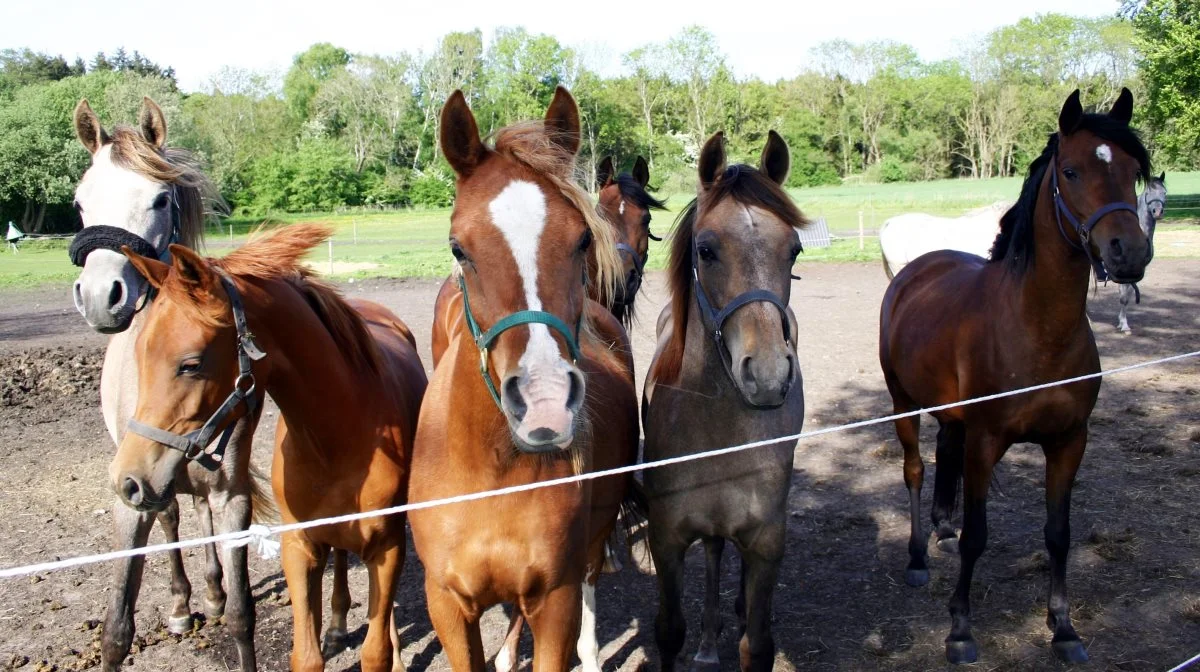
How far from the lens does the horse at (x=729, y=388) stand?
2873 millimetres

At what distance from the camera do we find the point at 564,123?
2.49 meters

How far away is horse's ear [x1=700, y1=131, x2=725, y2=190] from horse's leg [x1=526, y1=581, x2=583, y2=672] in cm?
159

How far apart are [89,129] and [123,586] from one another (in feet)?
6.88

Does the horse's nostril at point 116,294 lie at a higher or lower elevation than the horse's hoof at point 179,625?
higher

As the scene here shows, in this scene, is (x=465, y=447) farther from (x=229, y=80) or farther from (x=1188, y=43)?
(x=229, y=80)

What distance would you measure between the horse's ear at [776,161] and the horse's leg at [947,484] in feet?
8.29

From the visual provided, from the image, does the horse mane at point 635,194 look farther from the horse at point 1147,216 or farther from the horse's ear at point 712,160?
the horse at point 1147,216

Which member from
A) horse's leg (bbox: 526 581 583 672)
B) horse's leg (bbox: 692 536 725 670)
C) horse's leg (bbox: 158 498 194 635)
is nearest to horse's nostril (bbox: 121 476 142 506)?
horse's leg (bbox: 526 581 583 672)

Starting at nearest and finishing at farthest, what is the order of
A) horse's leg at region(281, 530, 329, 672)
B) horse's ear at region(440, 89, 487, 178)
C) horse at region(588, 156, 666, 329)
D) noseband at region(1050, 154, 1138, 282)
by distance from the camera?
horse's ear at region(440, 89, 487, 178) < horse's leg at region(281, 530, 329, 672) < noseband at region(1050, 154, 1138, 282) < horse at region(588, 156, 666, 329)

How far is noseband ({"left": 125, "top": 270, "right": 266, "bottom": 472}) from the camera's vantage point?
8.11 feet

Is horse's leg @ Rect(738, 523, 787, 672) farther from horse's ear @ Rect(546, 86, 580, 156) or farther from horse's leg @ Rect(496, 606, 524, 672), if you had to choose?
horse's ear @ Rect(546, 86, 580, 156)

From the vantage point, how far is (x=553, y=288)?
211 cm

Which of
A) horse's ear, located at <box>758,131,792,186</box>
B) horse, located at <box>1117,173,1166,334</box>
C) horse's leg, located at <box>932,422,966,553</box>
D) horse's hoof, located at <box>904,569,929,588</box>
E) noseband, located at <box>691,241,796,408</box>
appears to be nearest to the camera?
noseband, located at <box>691,241,796,408</box>

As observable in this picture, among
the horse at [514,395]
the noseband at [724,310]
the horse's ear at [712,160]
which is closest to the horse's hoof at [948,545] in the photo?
the noseband at [724,310]
